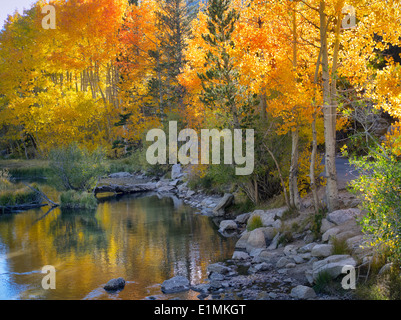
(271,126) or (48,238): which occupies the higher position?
(271,126)

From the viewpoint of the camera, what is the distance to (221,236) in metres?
14.7

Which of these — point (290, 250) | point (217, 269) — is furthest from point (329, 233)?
point (217, 269)

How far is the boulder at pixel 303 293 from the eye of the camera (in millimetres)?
8219

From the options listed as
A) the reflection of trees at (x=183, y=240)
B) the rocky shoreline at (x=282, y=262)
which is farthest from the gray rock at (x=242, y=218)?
the rocky shoreline at (x=282, y=262)

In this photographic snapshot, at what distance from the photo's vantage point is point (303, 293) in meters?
8.27

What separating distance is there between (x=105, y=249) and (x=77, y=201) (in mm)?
8596

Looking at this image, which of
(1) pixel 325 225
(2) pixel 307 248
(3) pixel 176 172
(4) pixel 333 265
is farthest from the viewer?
(3) pixel 176 172

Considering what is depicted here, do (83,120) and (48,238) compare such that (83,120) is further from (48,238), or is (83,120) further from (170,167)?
(48,238)

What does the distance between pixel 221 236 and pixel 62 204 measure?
34.0 ft

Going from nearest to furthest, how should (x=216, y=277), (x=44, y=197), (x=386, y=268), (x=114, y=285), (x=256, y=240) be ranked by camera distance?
(x=386, y=268), (x=114, y=285), (x=216, y=277), (x=256, y=240), (x=44, y=197)

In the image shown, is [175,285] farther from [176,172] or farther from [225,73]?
[176,172]

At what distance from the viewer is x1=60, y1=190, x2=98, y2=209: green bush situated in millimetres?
21391

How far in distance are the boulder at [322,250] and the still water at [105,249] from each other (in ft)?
9.18

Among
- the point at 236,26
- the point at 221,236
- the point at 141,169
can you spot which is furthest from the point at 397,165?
the point at 141,169
